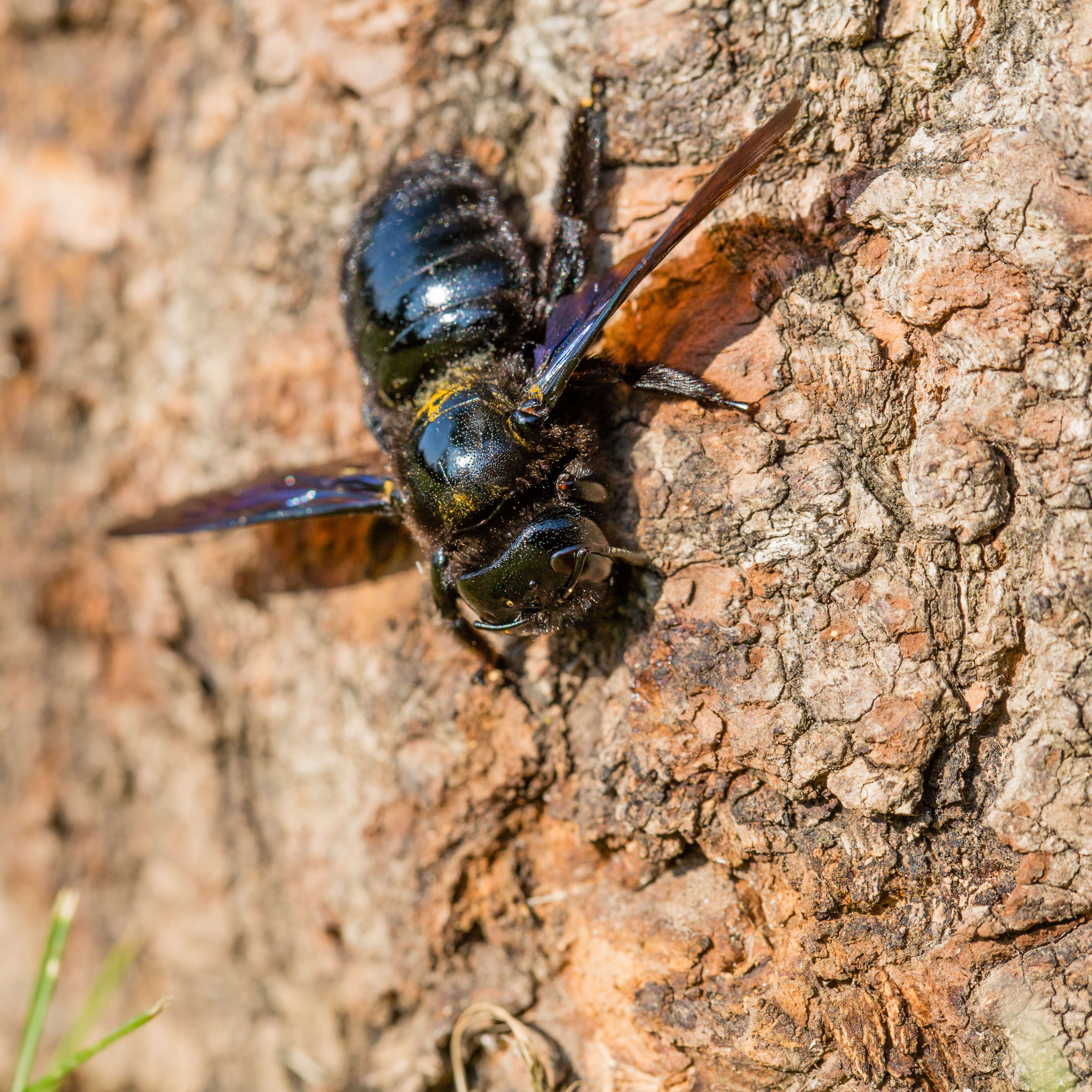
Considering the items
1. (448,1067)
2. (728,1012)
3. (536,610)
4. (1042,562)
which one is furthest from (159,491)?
(1042,562)

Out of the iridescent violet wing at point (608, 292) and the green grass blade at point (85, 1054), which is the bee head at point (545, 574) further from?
the green grass blade at point (85, 1054)

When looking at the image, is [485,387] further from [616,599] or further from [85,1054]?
[85,1054]

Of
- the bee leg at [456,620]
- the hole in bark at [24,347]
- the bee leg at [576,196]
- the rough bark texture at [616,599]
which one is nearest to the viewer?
the rough bark texture at [616,599]

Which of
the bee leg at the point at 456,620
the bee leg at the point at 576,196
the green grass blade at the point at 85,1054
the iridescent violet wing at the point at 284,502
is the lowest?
the green grass blade at the point at 85,1054

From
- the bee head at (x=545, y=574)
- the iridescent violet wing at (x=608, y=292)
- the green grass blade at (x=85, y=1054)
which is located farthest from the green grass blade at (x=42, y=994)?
the iridescent violet wing at (x=608, y=292)

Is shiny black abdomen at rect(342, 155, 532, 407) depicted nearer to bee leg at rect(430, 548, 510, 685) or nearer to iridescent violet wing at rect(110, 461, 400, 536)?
iridescent violet wing at rect(110, 461, 400, 536)

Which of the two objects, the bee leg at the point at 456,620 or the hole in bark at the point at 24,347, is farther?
the hole in bark at the point at 24,347

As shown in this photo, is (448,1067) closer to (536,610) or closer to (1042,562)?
(536,610)

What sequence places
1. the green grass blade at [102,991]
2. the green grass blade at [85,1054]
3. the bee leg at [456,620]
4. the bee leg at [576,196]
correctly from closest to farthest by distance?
the green grass blade at [85,1054] < the bee leg at [456,620] < the bee leg at [576,196] < the green grass blade at [102,991]
